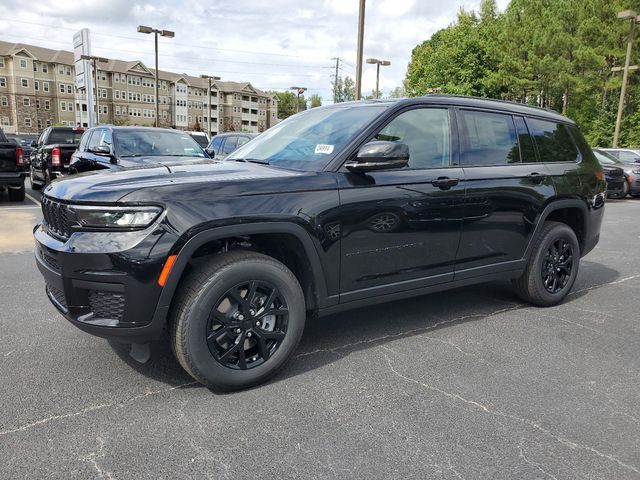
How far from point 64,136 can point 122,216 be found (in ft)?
50.5

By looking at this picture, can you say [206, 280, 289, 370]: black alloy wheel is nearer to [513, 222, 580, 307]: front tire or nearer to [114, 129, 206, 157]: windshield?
[513, 222, 580, 307]: front tire

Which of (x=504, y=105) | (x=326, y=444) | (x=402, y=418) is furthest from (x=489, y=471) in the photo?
(x=504, y=105)

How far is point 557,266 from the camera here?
4824 millimetres

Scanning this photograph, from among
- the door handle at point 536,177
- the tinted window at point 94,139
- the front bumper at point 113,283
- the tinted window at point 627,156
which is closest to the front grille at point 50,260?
the front bumper at point 113,283

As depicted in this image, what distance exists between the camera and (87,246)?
2.70 metres

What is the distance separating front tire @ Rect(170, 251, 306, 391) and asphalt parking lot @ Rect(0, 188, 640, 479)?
0.17m

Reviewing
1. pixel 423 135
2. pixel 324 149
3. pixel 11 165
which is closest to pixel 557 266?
pixel 423 135

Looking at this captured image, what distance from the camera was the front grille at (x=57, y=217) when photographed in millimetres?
2852

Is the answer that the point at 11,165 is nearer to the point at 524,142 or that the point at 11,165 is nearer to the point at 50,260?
the point at 50,260

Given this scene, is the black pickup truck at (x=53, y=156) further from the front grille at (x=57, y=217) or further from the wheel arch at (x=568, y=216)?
the wheel arch at (x=568, y=216)

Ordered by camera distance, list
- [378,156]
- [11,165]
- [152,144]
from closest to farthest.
Answer: [378,156], [152,144], [11,165]

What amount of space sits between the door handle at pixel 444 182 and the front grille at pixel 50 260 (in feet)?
8.13

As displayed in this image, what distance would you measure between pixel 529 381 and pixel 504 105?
238cm

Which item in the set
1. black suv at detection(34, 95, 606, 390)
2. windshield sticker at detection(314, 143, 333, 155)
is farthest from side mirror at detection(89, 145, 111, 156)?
windshield sticker at detection(314, 143, 333, 155)
